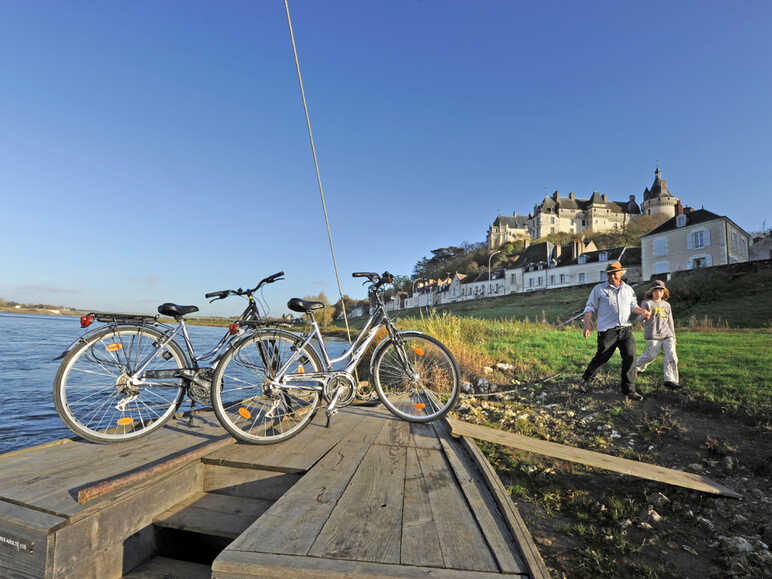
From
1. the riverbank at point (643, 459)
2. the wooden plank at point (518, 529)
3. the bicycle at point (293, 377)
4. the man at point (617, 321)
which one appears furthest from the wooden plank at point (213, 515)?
the man at point (617, 321)

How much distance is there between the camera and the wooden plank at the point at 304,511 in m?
1.68

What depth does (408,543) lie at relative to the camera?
69.5 inches

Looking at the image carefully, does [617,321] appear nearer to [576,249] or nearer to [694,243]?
[694,243]

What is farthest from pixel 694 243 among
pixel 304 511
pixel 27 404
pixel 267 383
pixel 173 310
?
pixel 27 404

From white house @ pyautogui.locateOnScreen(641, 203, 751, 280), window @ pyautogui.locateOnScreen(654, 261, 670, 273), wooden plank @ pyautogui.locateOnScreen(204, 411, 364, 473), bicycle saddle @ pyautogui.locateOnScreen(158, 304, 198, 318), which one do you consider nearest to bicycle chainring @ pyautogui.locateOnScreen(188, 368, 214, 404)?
bicycle saddle @ pyautogui.locateOnScreen(158, 304, 198, 318)

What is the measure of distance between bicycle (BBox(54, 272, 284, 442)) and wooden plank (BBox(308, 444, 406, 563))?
5.68 feet

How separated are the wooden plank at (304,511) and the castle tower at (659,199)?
10722cm

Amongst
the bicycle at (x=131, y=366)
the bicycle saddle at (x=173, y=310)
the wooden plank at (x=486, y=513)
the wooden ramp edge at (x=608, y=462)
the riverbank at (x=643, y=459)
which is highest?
the bicycle saddle at (x=173, y=310)

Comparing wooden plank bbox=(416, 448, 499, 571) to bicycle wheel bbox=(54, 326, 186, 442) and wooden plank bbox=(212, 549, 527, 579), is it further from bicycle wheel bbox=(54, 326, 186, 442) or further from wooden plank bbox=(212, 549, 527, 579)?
bicycle wheel bbox=(54, 326, 186, 442)

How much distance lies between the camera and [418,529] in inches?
74.9

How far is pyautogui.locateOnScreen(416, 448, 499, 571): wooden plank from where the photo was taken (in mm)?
1646

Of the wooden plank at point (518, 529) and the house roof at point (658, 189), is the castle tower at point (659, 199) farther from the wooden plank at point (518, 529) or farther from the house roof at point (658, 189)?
the wooden plank at point (518, 529)

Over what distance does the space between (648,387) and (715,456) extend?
256 centimetres

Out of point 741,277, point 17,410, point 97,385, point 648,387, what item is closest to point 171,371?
point 97,385
